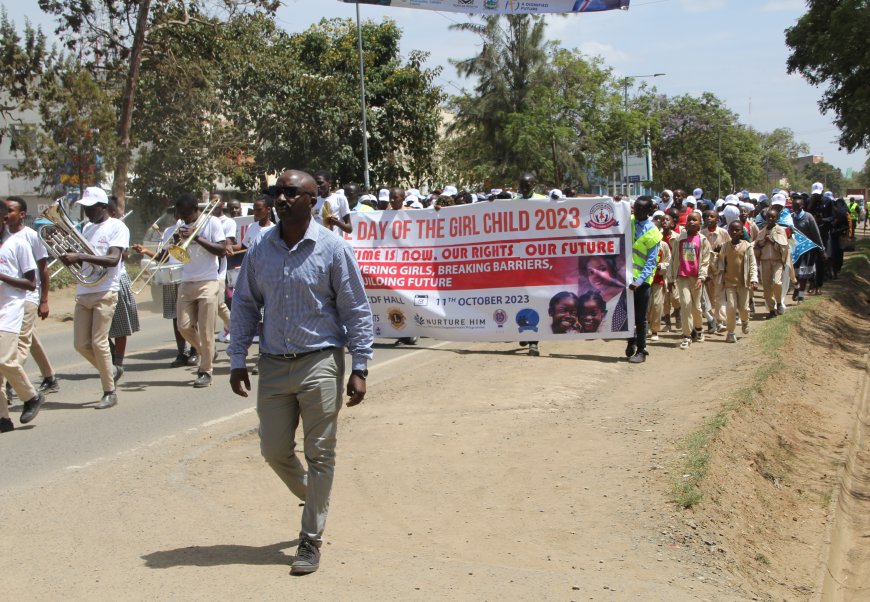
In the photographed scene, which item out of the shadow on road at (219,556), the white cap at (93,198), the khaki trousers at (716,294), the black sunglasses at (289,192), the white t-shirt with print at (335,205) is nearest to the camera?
the black sunglasses at (289,192)

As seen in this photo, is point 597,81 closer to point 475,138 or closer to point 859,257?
point 475,138

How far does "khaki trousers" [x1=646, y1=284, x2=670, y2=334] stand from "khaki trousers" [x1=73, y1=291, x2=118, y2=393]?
7463 millimetres

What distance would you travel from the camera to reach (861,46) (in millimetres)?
23469

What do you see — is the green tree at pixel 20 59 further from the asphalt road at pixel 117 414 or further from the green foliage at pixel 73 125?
the asphalt road at pixel 117 414

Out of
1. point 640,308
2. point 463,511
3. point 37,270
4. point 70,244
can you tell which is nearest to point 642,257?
point 640,308

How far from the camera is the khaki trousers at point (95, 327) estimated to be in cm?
900

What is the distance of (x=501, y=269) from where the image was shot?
11625 millimetres

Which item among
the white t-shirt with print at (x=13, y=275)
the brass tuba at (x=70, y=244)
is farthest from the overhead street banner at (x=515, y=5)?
the white t-shirt with print at (x=13, y=275)

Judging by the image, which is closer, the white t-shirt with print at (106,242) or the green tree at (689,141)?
the white t-shirt with print at (106,242)

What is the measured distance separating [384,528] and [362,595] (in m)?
1.14

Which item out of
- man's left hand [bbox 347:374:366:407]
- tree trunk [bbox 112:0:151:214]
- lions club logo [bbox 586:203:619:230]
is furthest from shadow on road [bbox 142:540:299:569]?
tree trunk [bbox 112:0:151:214]

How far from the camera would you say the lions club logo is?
36.6 ft

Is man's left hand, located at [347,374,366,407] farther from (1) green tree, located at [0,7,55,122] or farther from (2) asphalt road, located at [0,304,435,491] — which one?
(1) green tree, located at [0,7,55,122]

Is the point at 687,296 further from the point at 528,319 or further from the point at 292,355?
the point at 292,355
